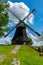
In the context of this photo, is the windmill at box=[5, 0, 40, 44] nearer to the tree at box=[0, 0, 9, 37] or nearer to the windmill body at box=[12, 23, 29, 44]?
the windmill body at box=[12, 23, 29, 44]

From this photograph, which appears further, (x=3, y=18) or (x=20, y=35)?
(x=20, y=35)

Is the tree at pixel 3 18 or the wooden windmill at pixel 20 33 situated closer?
the tree at pixel 3 18

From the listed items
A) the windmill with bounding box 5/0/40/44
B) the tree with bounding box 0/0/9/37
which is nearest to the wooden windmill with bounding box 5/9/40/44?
the windmill with bounding box 5/0/40/44

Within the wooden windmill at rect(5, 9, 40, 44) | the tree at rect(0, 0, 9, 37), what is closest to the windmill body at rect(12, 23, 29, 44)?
the wooden windmill at rect(5, 9, 40, 44)

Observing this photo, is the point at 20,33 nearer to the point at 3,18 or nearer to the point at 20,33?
the point at 20,33

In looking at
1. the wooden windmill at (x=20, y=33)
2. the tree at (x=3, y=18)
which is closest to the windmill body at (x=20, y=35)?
the wooden windmill at (x=20, y=33)

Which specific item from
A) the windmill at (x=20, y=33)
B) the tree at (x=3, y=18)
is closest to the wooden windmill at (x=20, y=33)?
the windmill at (x=20, y=33)

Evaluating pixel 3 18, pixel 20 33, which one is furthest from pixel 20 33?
pixel 3 18

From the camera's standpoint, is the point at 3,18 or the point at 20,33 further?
the point at 20,33

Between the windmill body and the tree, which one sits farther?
the windmill body

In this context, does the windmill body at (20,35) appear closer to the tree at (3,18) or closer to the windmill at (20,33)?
the windmill at (20,33)

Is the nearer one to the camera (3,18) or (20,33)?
(3,18)

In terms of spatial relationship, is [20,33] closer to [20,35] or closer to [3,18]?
[20,35]

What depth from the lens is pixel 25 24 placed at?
74.2m
